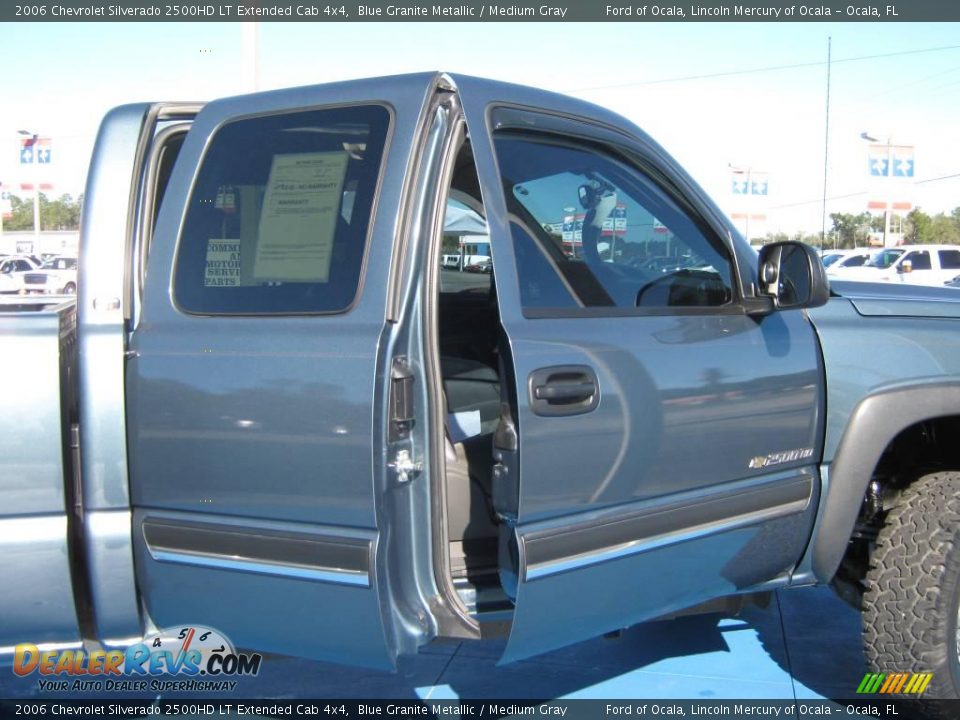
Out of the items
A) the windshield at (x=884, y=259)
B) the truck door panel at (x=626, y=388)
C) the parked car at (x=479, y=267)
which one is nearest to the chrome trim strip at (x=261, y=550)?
the truck door panel at (x=626, y=388)

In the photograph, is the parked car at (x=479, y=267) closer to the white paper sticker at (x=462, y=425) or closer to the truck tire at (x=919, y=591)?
the white paper sticker at (x=462, y=425)

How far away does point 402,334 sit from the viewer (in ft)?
8.27

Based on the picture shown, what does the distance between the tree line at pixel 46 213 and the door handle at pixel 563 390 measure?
43.5 m

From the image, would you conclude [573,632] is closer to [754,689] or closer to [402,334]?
[402,334]

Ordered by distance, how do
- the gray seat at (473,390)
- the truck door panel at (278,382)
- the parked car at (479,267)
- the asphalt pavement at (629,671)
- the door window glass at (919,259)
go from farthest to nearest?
the door window glass at (919,259), the parked car at (479,267), the asphalt pavement at (629,671), the gray seat at (473,390), the truck door panel at (278,382)

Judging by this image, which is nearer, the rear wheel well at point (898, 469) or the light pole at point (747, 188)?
the rear wheel well at point (898, 469)

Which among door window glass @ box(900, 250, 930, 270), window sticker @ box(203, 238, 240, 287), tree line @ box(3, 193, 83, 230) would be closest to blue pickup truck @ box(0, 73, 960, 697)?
window sticker @ box(203, 238, 240, 287)

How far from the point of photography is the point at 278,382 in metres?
2.41

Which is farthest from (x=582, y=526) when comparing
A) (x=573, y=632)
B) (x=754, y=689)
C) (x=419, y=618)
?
(x=754, y=689)

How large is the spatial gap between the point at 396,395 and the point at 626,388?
0.65m

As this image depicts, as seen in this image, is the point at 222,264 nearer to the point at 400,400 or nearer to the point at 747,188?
the point at 400,400

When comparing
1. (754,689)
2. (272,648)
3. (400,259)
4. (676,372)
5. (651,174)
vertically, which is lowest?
(754,689)

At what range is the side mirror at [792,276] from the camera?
287 cm

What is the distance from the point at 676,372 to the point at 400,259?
0.89 metres
